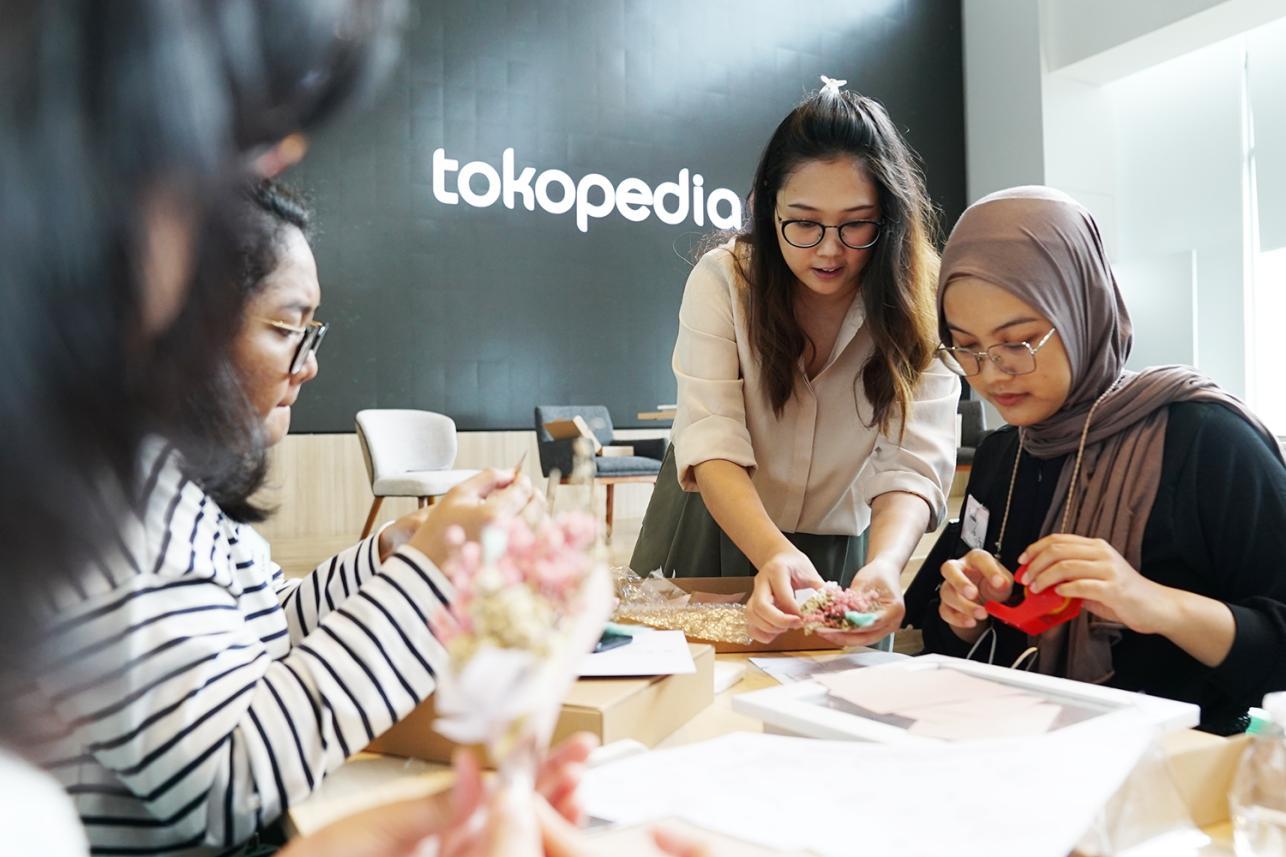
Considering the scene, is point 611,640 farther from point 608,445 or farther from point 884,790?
point 608,445

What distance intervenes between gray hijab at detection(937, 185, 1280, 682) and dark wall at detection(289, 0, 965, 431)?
209 inches

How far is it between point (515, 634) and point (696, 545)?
5.26 feet

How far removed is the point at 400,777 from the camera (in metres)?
0.85

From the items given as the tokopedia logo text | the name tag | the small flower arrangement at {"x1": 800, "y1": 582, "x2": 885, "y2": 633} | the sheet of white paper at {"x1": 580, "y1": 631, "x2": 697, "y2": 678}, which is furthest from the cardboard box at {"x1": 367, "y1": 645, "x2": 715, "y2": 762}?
the tokopedia logo text

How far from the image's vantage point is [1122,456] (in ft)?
4.34

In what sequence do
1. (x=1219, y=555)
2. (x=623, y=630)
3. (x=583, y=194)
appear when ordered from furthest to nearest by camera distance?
(x=583, y=194) < (x=1219, y=555) < (x=623, y=630)

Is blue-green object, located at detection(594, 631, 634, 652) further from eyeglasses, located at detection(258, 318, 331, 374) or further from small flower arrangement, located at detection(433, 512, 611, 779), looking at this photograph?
small flower arrangement, located at detection(433, 512, 611, 779)

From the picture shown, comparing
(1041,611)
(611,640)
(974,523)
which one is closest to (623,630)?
(611,640)

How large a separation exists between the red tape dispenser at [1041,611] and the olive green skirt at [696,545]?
2.45ft

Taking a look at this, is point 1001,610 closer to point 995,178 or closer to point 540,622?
point 540,622

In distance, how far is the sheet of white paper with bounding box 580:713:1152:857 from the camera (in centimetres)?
56

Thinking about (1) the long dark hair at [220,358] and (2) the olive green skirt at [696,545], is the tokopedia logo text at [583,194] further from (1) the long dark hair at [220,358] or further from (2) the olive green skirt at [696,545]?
(1) the long dark hair at [220,358]

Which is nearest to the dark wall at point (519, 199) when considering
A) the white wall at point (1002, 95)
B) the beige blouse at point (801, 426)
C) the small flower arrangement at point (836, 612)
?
the white wall at point (1002, 95)

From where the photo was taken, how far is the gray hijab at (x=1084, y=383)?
1285 mm
